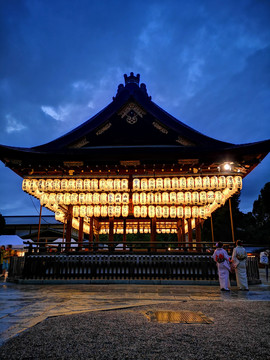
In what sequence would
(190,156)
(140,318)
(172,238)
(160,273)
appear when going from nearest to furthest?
(140,318) → (160,273) → (190,156) → (172,238)

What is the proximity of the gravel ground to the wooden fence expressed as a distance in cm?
692

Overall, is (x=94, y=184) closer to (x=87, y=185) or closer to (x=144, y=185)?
(x=87, y=185)

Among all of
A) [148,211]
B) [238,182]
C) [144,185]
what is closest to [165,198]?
[144,185]

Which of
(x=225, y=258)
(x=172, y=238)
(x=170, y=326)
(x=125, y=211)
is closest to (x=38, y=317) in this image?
(x=170, y=326)

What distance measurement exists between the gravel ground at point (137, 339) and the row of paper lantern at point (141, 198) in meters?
9.65

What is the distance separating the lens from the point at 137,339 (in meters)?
3.15

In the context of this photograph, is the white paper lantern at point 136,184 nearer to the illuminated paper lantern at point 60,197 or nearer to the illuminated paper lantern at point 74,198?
the illuminated paper lantern at point 74,198

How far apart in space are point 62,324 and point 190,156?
10.7m

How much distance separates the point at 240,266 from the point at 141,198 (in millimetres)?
6294

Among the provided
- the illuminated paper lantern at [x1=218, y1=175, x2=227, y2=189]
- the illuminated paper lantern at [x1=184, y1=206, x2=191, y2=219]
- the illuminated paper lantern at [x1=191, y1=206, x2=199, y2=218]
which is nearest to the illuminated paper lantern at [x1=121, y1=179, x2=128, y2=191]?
the illuminated paper lantern at [x1=184, y1=206, x2=191, y2=219]

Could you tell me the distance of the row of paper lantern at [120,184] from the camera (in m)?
13.2

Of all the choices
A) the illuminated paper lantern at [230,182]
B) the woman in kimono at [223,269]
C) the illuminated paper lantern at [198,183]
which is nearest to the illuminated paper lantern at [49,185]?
the illuminated paper lantern at [198,183]

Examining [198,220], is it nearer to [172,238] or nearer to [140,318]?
[140,318]

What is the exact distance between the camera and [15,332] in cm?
349
